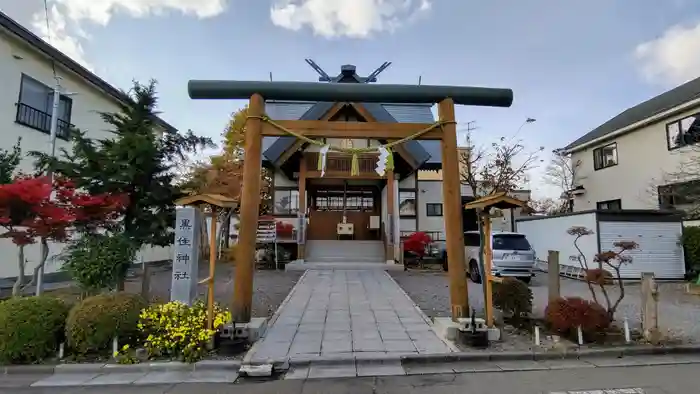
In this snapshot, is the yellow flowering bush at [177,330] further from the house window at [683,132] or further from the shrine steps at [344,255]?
the house window at [683,132]

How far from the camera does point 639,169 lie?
657 inches

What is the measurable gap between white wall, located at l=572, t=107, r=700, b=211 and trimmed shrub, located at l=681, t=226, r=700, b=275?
348cm

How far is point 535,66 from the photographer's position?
11.9 metres

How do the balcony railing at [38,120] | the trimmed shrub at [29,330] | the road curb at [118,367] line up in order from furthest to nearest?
1. the balcony railing at [38,120]
2. the trimmed shrub at [29,330]
3. the road curb at [118,367]

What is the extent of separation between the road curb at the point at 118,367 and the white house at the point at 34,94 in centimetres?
584

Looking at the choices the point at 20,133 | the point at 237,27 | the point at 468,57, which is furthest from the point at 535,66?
the point at 20,133

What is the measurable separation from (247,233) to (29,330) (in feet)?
9.84

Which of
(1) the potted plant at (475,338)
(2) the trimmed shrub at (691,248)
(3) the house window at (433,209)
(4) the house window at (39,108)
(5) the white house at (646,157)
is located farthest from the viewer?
(3) the house window at (433,209)

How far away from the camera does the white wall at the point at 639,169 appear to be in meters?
15.2

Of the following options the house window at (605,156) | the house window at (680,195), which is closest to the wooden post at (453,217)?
the house window at (680,195)

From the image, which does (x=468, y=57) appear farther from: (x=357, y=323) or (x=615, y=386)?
(x=615, y=386)

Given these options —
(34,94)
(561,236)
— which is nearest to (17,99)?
(34,94)

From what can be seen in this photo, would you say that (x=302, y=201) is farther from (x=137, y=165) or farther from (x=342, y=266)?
(x=137, y=165)

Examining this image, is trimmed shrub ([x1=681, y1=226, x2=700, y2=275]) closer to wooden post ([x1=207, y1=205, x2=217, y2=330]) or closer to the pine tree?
wooden post ([x1=207, y1=205, x2=217, y2=330])
